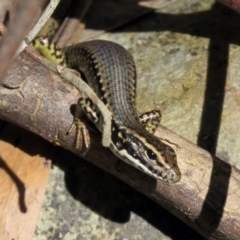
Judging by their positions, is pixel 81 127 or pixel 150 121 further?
pixel 150 121

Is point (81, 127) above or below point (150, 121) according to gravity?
above

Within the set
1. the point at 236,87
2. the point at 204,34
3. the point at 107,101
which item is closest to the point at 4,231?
the point at 107,101

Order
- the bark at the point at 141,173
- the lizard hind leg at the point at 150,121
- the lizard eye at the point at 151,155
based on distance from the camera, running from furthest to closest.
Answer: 1. the lizard hind leg at the point at 150,121
2. the lizard eye at the point at 151,155
3. the bark at the point at 141,173

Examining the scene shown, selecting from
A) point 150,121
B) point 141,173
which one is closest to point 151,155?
point 141,173

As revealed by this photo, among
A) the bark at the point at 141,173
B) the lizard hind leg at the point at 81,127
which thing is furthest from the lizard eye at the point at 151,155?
the lizard hind leg at the point at 81,127

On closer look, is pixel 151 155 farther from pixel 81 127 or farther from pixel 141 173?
pixel 81 127

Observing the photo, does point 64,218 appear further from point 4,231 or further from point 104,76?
point 104,76

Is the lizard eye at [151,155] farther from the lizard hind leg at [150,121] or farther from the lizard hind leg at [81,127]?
the lizard hind leg at [81,127]

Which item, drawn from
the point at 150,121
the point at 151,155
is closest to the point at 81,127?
the point at 151,155

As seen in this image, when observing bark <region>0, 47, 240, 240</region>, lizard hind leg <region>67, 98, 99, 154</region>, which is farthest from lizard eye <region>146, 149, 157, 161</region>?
lizard hind leg <region>67, 98, 99, 154</region>

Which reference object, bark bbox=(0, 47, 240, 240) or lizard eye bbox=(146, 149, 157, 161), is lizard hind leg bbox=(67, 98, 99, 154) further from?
lizard eye bbox=(146, 149, 157, 161)
